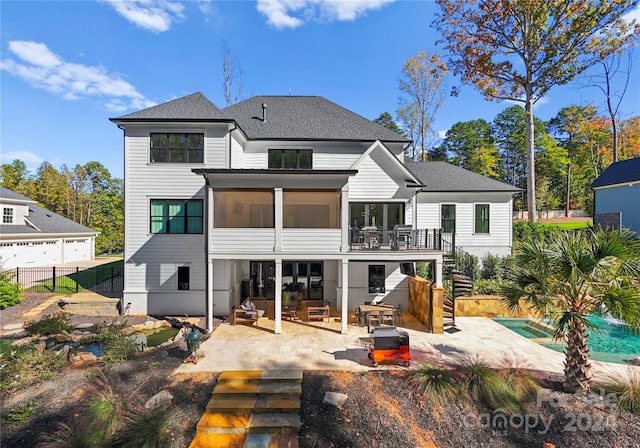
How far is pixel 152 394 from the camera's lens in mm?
6523

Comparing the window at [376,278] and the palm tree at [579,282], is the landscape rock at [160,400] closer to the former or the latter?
the palm tree at [579,282]

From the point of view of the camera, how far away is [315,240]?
1036cm

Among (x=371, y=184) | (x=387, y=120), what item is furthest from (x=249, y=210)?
(x=387, y=120)

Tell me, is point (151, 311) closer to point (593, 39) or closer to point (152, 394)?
point (152, 394)

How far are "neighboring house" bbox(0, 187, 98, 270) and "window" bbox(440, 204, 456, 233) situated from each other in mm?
28422

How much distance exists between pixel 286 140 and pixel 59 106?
17839mm

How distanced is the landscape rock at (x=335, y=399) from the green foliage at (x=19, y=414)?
651 cm

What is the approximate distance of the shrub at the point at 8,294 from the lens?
12789 millimetres

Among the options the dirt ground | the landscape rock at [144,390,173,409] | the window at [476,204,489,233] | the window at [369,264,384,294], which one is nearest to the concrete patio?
the dirt ground

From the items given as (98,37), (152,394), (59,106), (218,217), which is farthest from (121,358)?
(59,106)

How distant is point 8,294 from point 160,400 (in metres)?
13.4

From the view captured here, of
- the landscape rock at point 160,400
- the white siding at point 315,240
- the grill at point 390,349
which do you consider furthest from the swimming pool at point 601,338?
the landscape rock at point 160,400

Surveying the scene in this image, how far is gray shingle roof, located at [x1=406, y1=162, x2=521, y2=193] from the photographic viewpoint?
16.1m

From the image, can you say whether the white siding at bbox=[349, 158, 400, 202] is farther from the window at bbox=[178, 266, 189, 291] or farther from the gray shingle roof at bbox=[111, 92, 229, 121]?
the window at bbox=[178, 266, 189, 291]
